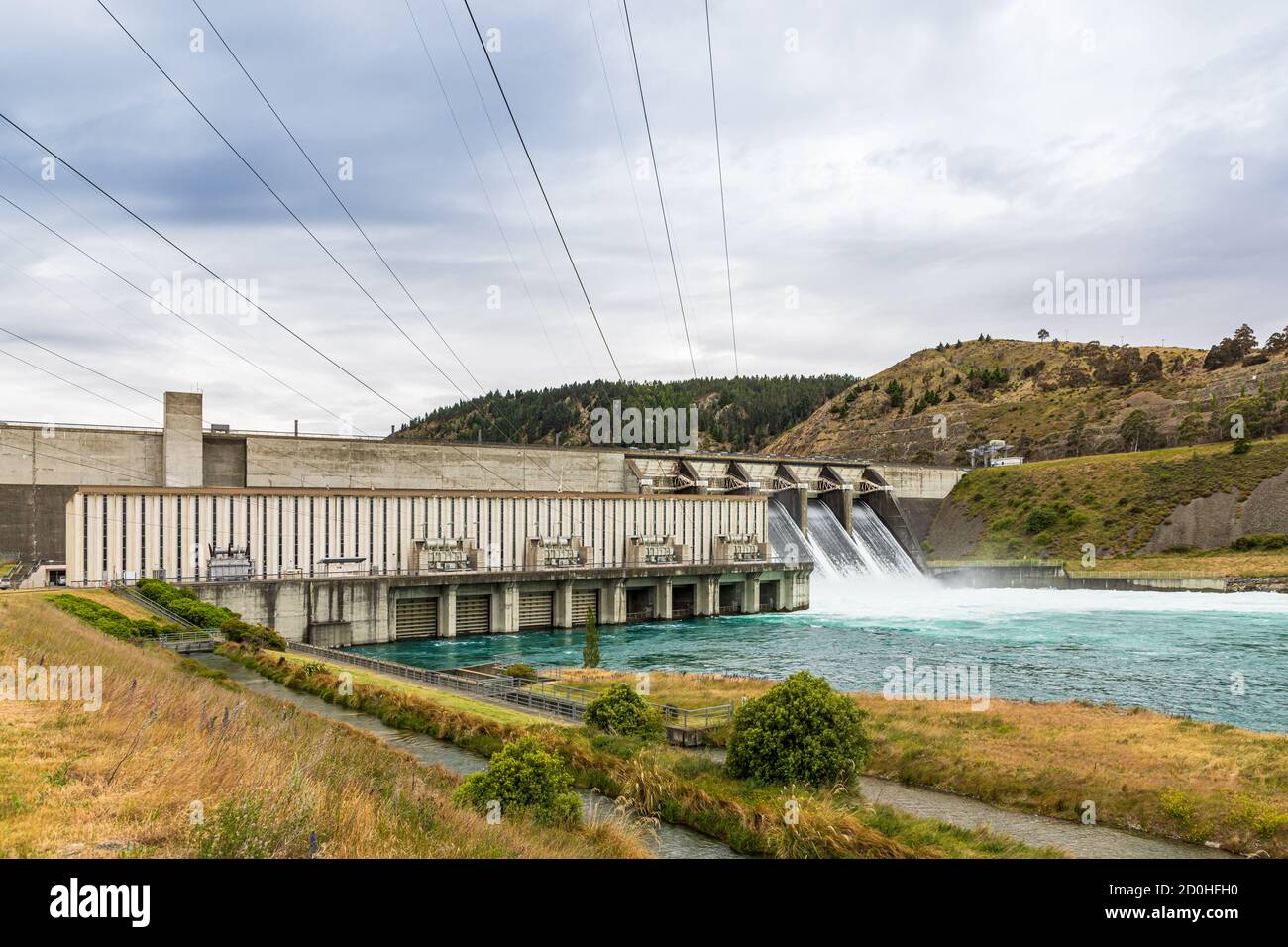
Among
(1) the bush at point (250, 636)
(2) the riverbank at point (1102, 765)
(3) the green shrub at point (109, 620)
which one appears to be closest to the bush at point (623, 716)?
(2) the riverbank at point (1102, 765)

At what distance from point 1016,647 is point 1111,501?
2444 inches

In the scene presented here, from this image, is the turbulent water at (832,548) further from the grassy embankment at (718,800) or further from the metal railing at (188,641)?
the grassy embankment at (718,800)

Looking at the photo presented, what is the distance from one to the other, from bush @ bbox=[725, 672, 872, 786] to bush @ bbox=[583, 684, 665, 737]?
4783mm

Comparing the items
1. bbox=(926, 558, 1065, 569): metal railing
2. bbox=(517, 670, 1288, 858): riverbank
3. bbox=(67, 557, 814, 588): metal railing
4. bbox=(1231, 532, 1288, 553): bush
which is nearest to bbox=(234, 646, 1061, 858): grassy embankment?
bbox=(517, 670, 1288, 858): riverbank

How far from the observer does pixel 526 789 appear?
1727 centimetres

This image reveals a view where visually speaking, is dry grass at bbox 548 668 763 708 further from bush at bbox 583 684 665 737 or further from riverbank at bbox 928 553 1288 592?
riverbank at bbox 928 553 1288 592

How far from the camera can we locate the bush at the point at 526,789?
1708cm

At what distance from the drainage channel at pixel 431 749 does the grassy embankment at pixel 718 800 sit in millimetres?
334

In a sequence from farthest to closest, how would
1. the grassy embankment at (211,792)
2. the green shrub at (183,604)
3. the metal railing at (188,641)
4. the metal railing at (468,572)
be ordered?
1. the metal railing at (468,572)
2. the green shrub at (183,604)
3. the metal railing at (188,641)
4. the grassy embankment at (211,792)

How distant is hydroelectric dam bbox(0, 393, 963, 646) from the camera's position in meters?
55.3

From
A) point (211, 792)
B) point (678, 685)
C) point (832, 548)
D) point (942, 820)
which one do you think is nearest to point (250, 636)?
point (678, 685)

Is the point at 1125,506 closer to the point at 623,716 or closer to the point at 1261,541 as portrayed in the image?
the point at 1261,541
